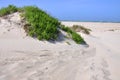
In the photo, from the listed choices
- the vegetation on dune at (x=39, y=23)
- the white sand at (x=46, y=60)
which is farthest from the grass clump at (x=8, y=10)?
the white sand at (x=46, y=60)

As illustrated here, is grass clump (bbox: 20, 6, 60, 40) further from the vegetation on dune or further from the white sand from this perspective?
the white sand

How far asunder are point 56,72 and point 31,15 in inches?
128

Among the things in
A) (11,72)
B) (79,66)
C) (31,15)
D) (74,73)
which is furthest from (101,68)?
(31,15)

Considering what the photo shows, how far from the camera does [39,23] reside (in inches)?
307

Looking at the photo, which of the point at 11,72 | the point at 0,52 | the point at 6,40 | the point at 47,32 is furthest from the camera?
the point at 47,32

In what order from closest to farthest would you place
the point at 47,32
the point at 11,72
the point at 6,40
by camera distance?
the point at 11,72
the point at 6,40
the point at 47,32

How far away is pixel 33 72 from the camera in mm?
5062

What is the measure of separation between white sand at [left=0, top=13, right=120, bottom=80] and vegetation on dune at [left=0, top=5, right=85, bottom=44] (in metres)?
0.22

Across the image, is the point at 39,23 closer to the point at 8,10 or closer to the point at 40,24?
the point at 40,24

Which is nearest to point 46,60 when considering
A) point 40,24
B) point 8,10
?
point 40,24

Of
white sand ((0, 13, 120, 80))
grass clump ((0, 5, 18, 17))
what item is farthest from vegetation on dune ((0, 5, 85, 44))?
white sand ((0, 13, 120, 80))

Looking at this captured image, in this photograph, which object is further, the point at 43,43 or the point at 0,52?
the point at 43,43

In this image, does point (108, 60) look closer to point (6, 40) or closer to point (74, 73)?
point (74, 73)

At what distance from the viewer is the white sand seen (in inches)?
199
